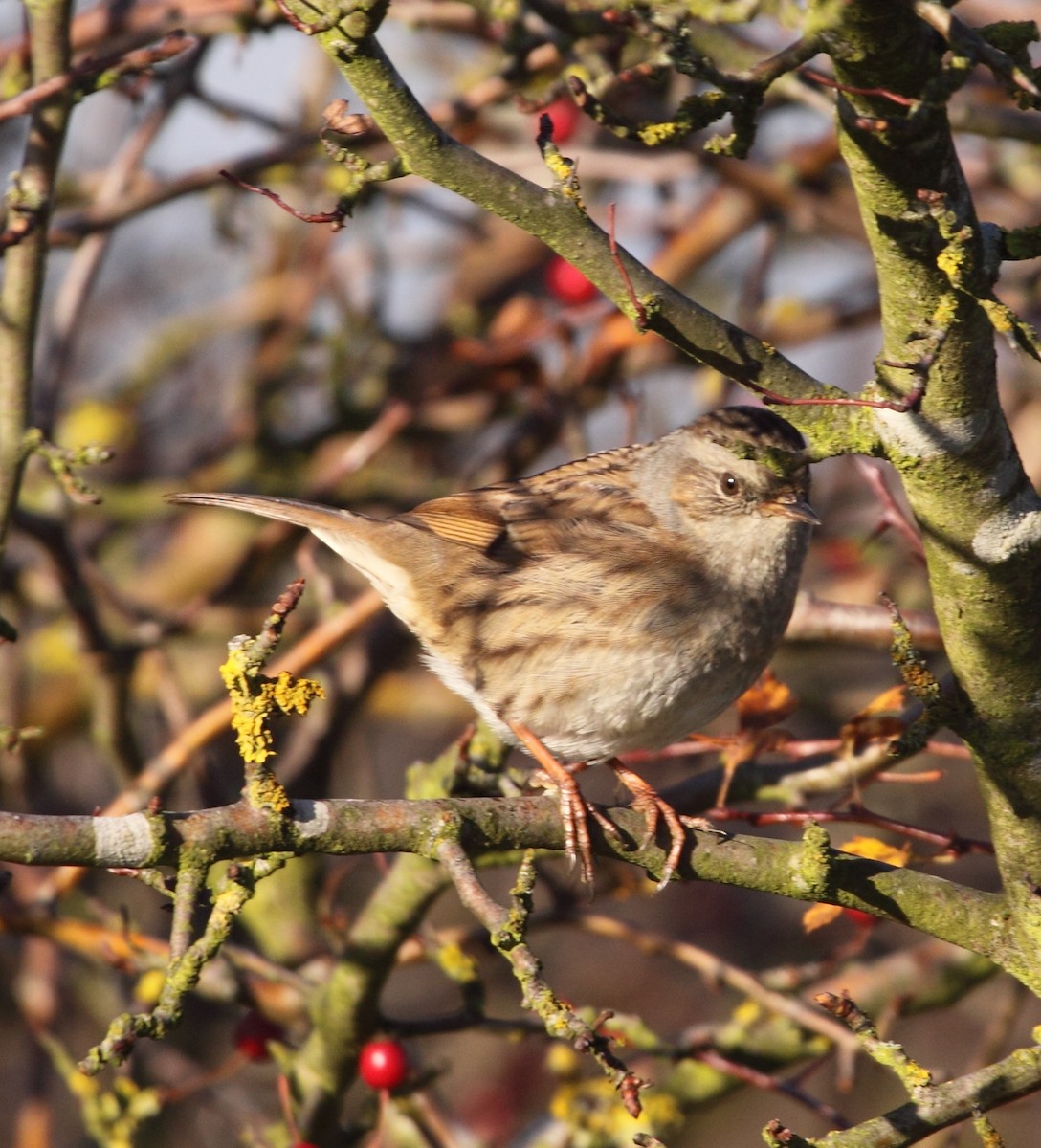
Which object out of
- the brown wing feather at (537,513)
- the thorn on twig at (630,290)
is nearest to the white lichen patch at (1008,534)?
the thorn on twig at (630,290)

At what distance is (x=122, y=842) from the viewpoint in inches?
81.7

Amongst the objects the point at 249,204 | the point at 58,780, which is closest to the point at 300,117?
the point at 249,204

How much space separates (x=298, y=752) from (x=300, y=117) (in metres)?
2.45

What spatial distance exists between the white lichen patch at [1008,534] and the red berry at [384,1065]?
1892mm

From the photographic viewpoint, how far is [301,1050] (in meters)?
3.57

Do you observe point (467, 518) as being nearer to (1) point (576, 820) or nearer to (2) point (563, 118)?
(1) point (576, 820)

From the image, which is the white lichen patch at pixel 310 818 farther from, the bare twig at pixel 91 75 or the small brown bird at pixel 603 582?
the bare twig at pixel 91 75

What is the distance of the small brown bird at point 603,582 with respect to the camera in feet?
11.0

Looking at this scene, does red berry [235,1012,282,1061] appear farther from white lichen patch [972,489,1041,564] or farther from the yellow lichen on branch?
white lichen patch [972,489,1041,564]

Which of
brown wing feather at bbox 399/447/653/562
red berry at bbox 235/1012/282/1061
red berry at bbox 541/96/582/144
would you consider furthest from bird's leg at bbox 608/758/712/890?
red berry at bbox 541/96/582/144

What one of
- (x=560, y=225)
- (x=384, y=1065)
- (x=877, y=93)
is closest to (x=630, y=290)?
(x=560, y=225)

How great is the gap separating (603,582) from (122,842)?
1.64 m

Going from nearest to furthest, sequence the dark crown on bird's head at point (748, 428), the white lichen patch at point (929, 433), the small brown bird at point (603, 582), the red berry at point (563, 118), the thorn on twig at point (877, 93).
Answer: the thorn on twig at point (877, 93) → the white lichen patch at point (929, 433) → the small brown bird at point (603, 582) → the dark crown on bird's head at point (748, 428) → the red berry at point (563, 118)

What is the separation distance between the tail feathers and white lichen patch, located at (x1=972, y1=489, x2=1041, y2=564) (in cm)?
185
